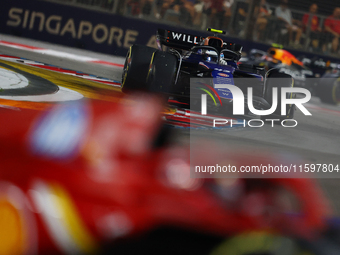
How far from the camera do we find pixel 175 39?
6.52 meters

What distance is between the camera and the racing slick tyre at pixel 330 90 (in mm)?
9805

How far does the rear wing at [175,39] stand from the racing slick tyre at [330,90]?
4.58 m

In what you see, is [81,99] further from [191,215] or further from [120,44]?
[120,44]

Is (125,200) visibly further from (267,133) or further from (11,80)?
(11,80)

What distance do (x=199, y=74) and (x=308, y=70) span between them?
6358mm

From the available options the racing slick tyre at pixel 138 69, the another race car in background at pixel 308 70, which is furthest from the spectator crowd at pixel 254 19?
the racing slick tyre at pixel 138 69

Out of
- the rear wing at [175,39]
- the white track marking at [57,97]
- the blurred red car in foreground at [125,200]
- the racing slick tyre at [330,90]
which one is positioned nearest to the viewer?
the blurred red car in foreground at [125,200]

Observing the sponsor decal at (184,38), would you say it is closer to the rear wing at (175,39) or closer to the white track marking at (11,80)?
the rear wing at (175,39)

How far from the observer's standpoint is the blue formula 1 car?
520 cm

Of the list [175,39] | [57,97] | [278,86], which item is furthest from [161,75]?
[278,86]

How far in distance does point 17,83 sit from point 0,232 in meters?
3.79

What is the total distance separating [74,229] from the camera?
1.62m

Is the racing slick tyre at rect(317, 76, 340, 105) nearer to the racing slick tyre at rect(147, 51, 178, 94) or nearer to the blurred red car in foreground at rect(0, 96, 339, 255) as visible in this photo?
the racing slick tyre at rect(147, 51, 178, 94)

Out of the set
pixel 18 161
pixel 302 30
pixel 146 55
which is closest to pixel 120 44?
pixel 302 30
